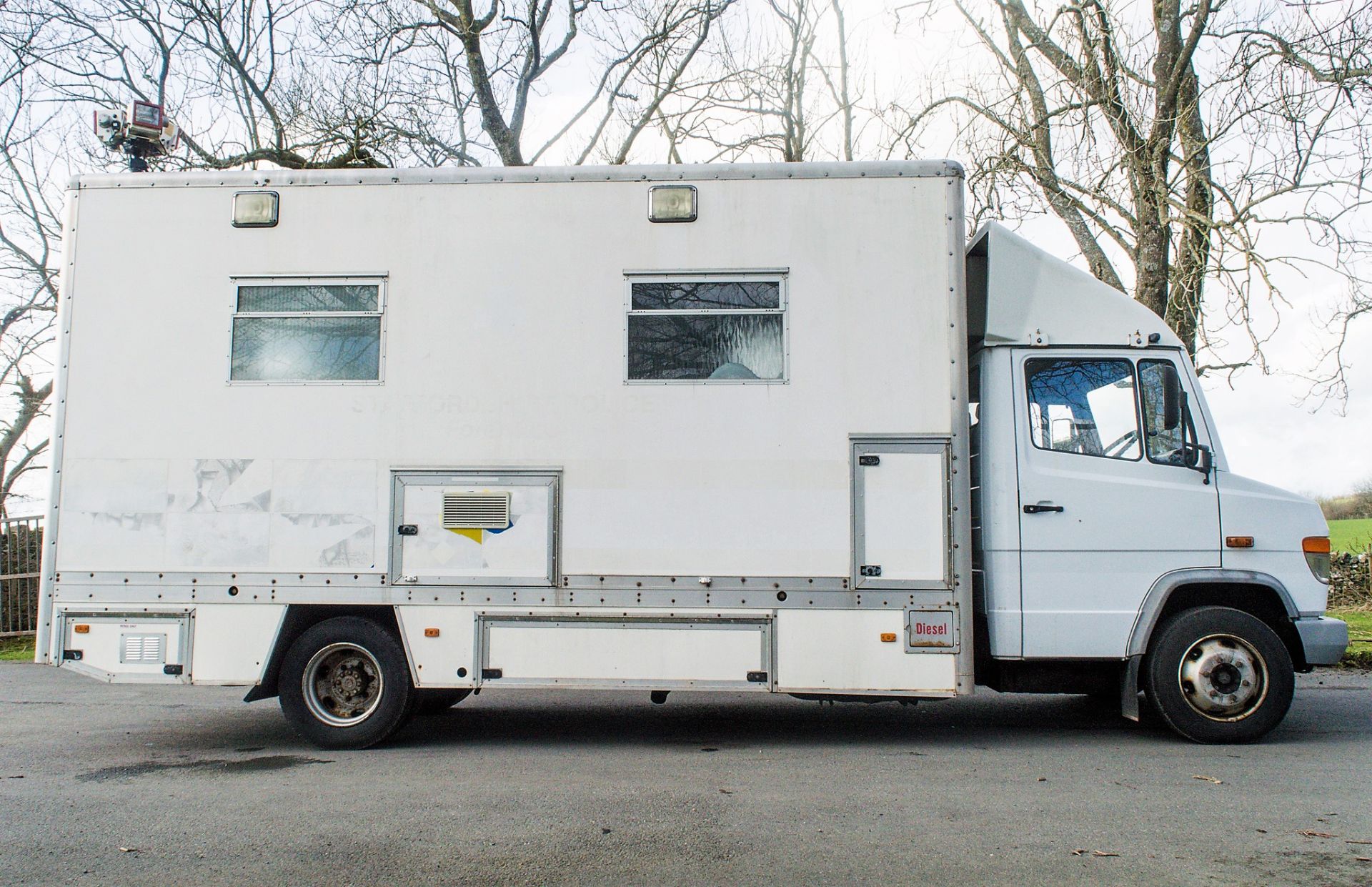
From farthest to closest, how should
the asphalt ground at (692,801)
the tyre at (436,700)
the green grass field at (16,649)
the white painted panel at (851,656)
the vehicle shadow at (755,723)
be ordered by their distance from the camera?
the green grass field at (16,649)
the tyre at (436,700)
the vehicle shadow at (755,723)
the white painted panel at (851,656)
the asphalt ground at (692,801)

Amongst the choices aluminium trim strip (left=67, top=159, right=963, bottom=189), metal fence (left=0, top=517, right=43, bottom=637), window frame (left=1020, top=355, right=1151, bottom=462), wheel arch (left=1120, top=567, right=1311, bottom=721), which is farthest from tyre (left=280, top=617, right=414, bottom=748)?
metal fence (left=0, top=517, right=43, bottom=637)

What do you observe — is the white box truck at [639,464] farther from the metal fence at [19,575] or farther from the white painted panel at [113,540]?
the metal fence at [19,575]

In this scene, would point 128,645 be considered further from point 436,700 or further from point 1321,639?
point 1321,639

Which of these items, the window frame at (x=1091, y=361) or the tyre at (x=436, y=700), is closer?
the window frame at (x=1091, y=361)

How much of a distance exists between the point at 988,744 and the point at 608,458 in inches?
122

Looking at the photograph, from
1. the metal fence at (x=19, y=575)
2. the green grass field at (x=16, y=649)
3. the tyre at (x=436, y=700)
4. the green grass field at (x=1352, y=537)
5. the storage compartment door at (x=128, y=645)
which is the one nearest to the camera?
the storage compartment door at (x=128, y=645)

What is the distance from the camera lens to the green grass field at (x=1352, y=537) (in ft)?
51.8

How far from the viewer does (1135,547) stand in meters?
6.02

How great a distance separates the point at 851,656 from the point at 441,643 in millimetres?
2509

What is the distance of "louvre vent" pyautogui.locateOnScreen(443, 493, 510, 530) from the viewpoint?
6.01m

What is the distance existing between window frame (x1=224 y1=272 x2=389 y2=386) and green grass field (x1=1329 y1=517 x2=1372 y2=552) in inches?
559

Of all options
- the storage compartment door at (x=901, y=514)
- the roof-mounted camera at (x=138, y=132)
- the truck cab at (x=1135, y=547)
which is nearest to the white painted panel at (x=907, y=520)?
the storage compartment door at (x=901, y=514)

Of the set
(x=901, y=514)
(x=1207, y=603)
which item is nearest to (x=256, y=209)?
(x=901, y=514)

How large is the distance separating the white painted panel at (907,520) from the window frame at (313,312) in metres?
3.11
